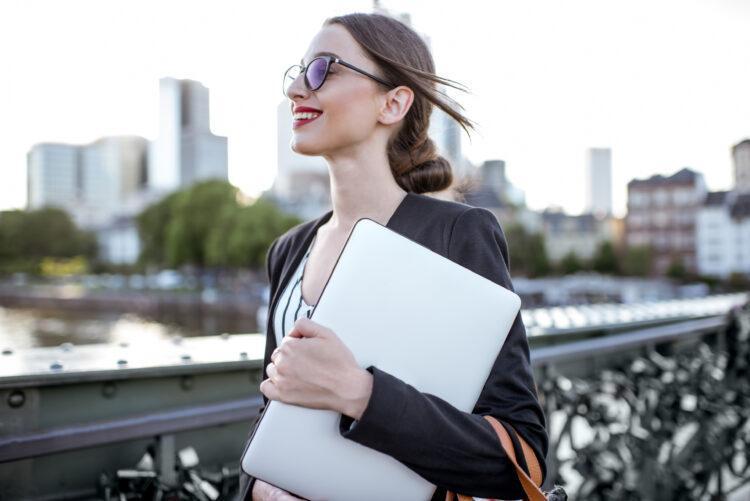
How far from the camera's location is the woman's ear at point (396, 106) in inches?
59.4

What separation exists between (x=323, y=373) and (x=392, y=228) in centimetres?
45

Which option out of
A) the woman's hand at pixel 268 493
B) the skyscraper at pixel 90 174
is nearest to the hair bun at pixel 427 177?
the woman's hand at pixel 268 493

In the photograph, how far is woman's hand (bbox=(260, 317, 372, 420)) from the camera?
1070 mm

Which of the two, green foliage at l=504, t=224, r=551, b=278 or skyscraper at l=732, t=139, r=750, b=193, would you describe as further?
skyscraper at l=732, t=139, r=750, b=193

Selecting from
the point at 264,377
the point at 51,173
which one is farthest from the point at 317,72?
the point at 51,173

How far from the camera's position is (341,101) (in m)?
1.47

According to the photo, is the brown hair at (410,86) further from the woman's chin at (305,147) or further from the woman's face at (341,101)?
the woman's chin at (305,147)

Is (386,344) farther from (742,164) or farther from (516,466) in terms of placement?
(742,164)

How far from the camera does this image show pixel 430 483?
1.18 m

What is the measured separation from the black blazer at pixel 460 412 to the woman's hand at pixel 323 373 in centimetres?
3

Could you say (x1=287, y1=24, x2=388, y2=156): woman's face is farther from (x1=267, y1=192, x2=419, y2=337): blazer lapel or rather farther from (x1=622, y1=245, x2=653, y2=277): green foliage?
(x1=622, y1=245, x2=653, y2=277): green foliage

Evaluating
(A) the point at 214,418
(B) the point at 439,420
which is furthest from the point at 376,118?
(A) the point at 214,418

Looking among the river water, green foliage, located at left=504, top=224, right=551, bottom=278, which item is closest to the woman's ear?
the river water

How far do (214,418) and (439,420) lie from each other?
113 cm
